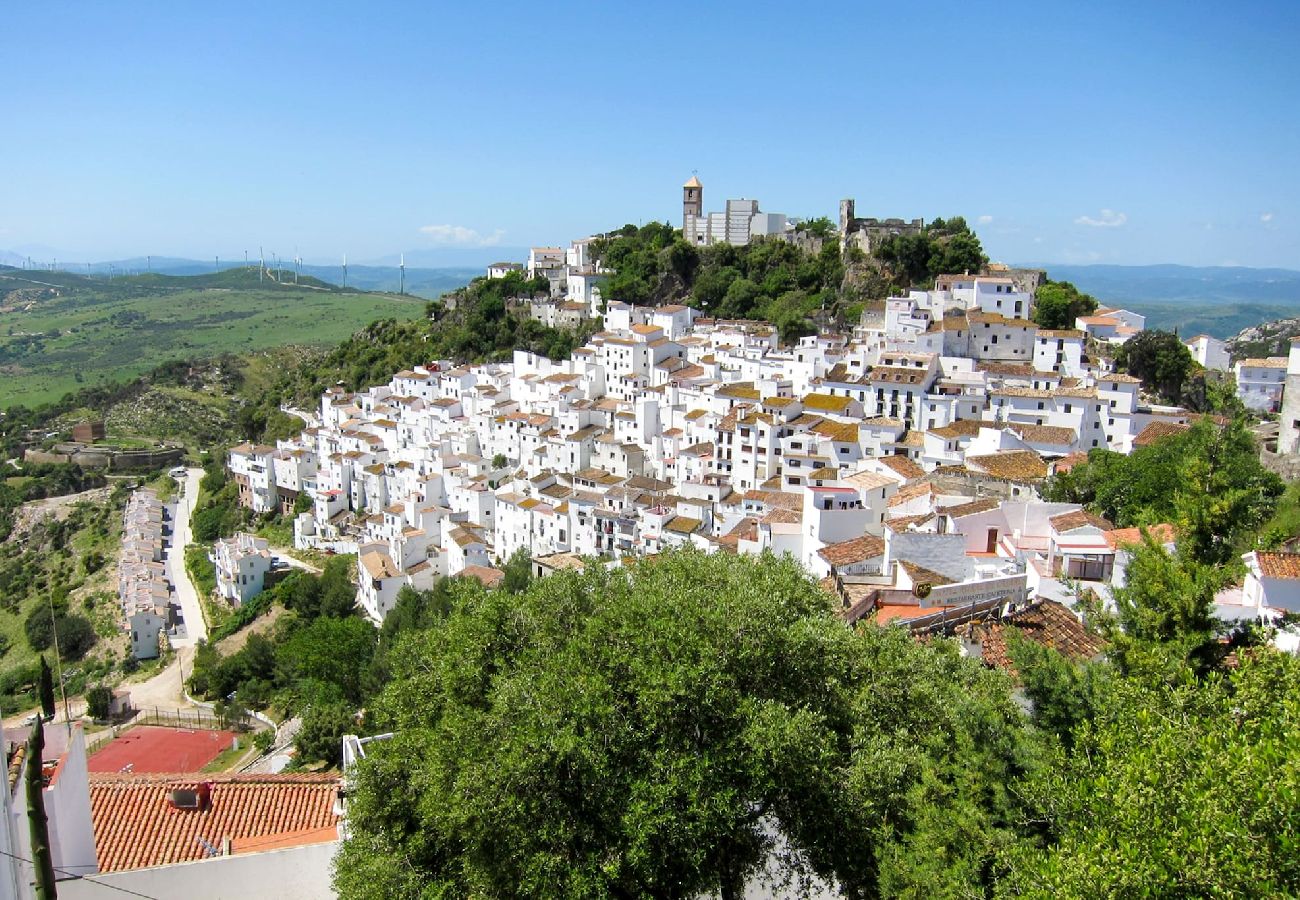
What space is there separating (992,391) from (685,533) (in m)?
12.6

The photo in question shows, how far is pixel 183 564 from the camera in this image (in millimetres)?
52688

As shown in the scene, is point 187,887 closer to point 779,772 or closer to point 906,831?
point 779,772

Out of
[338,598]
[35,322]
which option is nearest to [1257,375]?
[338,598]

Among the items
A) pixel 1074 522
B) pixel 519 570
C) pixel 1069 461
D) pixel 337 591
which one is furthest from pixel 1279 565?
pixel 337 591

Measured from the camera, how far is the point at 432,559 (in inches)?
1522

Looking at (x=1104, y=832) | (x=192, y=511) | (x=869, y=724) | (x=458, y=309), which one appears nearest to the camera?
(x=1104, y=832)

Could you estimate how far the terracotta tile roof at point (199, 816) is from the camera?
10.5 meters

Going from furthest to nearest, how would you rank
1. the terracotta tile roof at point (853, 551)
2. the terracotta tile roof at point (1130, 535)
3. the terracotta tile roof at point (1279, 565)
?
1. the terracotta tile roof at point (853, 551)
2. the terracotta tile roof at point (1130, 535)
3. the terracotta tile roof at point (1279, 565)

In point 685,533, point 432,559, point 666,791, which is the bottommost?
point 432,559

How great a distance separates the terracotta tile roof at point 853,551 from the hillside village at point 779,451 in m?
0.08

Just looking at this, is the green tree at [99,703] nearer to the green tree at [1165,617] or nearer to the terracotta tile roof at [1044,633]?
the terracotta tile roof at [1044,633]

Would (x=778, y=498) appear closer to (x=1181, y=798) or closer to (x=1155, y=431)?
(x=1155, y=431)

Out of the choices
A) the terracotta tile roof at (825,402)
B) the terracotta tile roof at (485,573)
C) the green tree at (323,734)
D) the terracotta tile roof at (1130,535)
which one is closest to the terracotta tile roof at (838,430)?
the terracotta tile roof at (825,402)

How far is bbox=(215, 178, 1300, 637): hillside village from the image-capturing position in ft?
63.5
